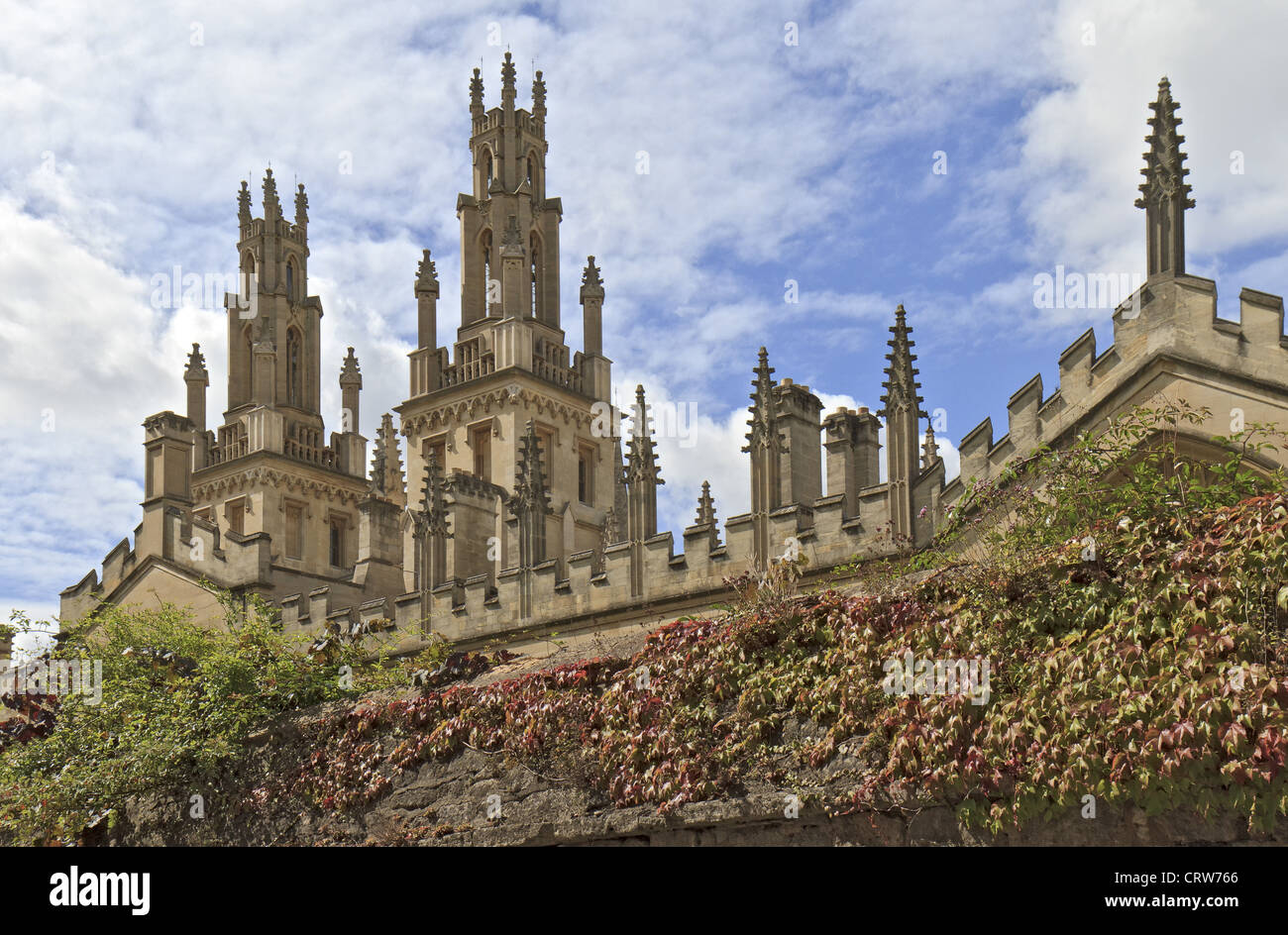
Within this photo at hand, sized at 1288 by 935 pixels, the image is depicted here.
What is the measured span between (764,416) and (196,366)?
107 feet

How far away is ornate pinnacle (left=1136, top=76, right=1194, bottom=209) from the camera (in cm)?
1823

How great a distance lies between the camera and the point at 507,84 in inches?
1790

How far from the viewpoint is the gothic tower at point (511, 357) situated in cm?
4150

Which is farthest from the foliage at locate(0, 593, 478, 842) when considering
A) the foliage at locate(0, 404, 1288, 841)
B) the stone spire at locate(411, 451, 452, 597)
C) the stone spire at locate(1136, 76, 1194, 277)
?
the stone spire at locate(411, 451, 452, 597)

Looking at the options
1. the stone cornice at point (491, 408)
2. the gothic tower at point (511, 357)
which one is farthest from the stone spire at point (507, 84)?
the stone cornice at point (491, 408)

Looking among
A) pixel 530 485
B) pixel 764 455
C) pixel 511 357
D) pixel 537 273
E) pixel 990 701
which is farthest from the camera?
pixel 537 273

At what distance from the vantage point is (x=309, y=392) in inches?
1997

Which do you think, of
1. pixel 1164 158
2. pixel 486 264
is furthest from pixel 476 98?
pixel 1164 158

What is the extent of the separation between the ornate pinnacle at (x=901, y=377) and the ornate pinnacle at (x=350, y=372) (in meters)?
32.9

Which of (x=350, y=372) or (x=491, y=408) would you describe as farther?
(x=350, y=372)

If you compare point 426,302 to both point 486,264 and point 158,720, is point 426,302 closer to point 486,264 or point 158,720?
point 486,264
